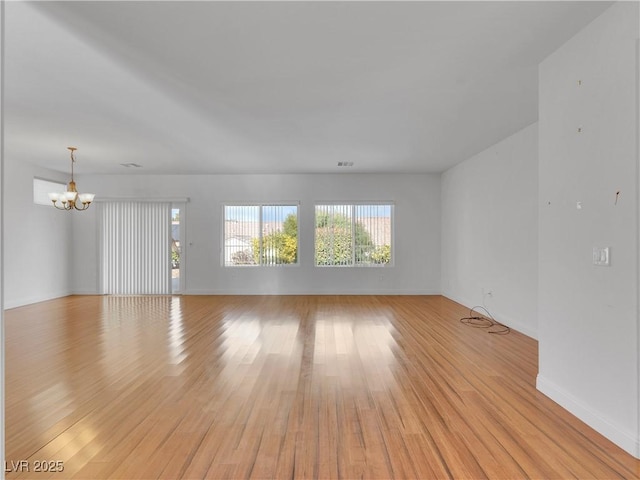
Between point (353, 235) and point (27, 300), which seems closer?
point (27, 300)

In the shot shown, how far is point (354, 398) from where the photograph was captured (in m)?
2.66

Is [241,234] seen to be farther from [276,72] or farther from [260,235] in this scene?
[276,72]

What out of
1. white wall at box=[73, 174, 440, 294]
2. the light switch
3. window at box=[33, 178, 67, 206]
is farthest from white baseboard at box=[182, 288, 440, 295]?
the light switch

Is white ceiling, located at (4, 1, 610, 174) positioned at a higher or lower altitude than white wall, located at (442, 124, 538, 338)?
higher

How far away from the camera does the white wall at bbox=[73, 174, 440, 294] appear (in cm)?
770

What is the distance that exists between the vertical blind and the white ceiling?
2.48 metres

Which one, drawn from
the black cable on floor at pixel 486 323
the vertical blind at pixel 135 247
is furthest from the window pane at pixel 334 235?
the vertical blind at pixel 135 247

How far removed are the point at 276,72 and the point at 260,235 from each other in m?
5.05

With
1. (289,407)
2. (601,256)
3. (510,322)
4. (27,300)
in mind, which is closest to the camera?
(601,256)

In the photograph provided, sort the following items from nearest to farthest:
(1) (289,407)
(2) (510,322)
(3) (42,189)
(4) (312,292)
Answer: (1) (289,407) → (2) (510,322) → (3) (42,189) → (4) (312,292)

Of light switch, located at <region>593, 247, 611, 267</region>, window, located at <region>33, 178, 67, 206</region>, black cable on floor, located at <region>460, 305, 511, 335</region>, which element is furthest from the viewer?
window, located at <region>33, 178, 67, 206</region>

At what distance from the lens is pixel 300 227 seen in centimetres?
775

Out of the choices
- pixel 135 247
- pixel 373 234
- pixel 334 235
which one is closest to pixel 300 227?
pixel 334 235

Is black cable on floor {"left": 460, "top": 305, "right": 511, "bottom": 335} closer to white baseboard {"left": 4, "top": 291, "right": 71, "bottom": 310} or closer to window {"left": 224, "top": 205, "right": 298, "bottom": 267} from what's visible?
window {"left": 224, "top": 205, "right": 298, "bottom": 267}
